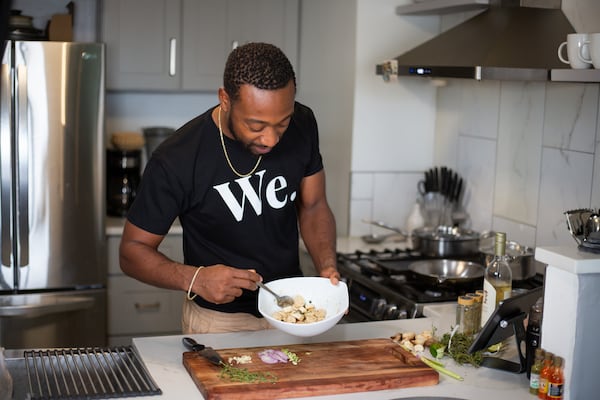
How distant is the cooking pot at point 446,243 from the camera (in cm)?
335

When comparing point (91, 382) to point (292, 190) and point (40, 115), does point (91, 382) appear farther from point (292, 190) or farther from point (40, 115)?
point (40, 115)

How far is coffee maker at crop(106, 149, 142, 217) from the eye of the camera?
4.15 metres

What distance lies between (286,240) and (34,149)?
1639 millimetres

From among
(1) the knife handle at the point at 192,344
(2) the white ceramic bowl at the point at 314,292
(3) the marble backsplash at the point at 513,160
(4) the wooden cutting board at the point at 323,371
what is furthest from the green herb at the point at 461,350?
(3) the marble backsplash at the point at 513,160

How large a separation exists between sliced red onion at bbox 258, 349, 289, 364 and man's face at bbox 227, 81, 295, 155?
0.50m

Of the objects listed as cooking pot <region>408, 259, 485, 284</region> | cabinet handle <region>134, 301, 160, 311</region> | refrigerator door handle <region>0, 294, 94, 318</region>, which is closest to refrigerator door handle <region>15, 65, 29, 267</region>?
refrigerator door handle <region>0, 294, 94, 318</region>

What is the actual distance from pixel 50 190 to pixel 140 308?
713mm

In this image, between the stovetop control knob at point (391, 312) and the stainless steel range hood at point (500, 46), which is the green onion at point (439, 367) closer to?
the stovetop control knob at point (391, 312)

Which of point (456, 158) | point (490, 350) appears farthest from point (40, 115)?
point (490, 350)

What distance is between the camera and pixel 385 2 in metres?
3.78

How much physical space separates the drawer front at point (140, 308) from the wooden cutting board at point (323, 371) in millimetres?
1933

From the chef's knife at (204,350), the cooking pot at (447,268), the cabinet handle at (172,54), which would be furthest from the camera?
the cabinet handle at (172,54)

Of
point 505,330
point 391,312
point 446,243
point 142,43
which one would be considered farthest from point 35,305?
point 505,330

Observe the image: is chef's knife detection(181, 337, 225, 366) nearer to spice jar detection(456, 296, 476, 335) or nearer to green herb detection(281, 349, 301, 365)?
green herb detection(281, 349, 301, 365)
